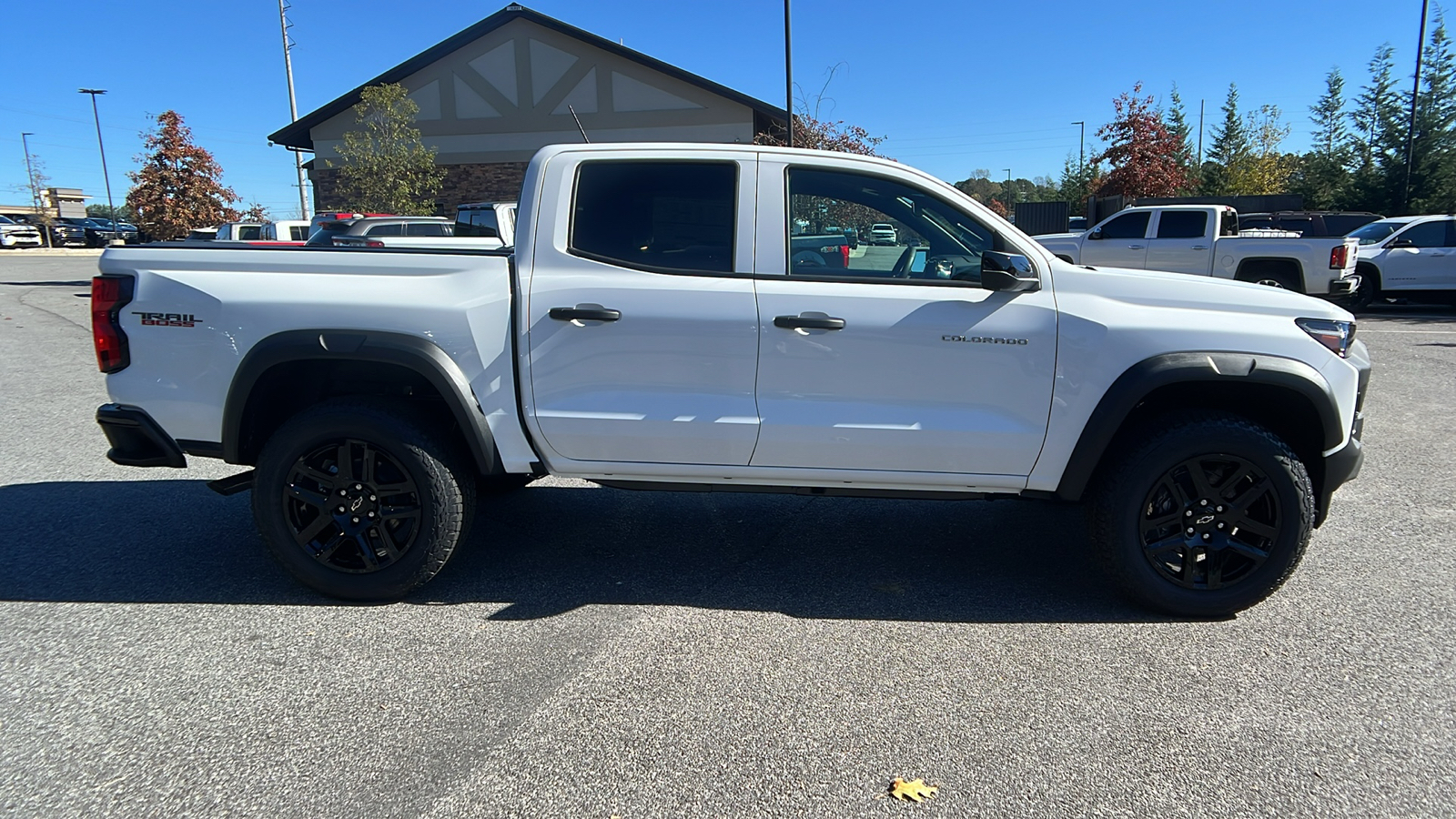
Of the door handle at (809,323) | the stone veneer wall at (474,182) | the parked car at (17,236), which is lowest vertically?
the door handle at (809,323)

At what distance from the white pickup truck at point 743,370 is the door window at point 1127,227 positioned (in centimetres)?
1348

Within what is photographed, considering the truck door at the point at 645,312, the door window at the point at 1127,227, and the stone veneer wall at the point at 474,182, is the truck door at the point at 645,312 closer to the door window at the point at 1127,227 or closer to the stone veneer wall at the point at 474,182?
the door window at the point at 1127,227

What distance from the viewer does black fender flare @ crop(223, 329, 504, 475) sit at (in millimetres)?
3762

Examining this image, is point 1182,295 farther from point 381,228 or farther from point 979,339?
point 381,228

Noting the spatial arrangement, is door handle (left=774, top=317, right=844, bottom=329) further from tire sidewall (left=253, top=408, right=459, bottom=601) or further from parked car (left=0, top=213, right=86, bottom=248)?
parked car (left=0, top=213, right=86, bottom=248)

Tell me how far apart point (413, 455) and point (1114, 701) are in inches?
114

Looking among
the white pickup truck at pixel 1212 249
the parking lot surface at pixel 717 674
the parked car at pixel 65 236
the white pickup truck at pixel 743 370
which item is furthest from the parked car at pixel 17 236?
the white pickup truck at pixel 743 370

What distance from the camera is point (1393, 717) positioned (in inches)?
121

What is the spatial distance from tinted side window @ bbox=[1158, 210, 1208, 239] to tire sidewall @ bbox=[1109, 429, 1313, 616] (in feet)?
44.3

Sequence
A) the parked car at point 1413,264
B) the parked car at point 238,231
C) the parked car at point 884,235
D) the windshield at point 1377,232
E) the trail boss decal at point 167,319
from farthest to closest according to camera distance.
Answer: the parked car at point 238,231
the windshield at point 1377,232
the parked car at point 1413,264
the parked car at point 884,235
the trail boss decal at point 167,319

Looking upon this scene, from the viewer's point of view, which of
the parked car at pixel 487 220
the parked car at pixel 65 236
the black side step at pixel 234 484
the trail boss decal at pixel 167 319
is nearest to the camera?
the trail boss decal at pixel 167 319

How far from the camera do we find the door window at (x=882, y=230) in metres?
3.88

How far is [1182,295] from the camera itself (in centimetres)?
380

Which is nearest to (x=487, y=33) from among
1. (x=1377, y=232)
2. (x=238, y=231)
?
(x=238, y=231)
